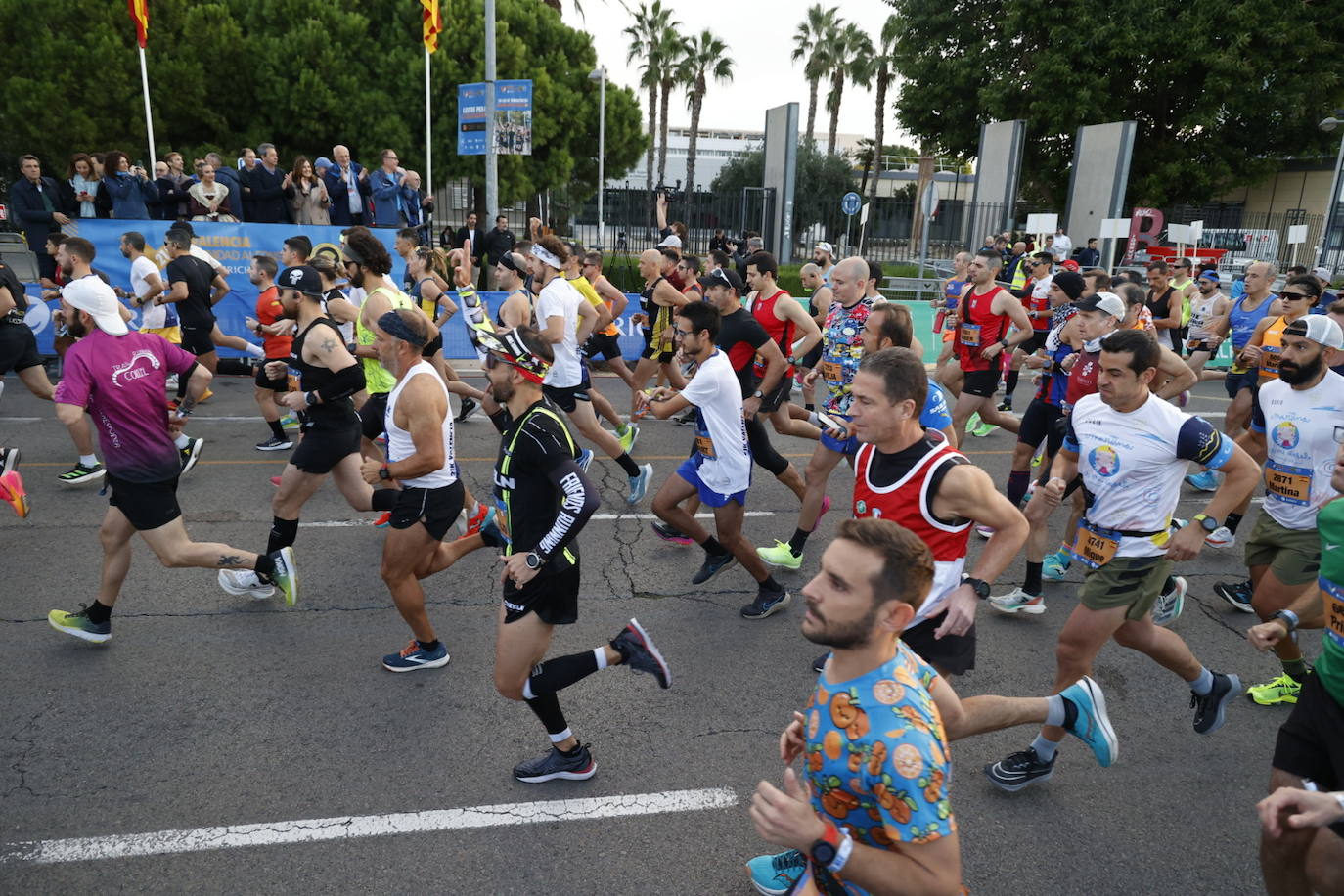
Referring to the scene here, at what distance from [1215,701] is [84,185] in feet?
51.6

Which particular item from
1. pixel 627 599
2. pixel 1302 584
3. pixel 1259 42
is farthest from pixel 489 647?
pixel 1259 42

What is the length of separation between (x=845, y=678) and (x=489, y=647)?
136 inches

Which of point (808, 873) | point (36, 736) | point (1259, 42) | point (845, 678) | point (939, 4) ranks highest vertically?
point (939, 4)

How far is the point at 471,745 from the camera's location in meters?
4.31

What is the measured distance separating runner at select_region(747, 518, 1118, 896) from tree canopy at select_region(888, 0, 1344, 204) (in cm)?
2926

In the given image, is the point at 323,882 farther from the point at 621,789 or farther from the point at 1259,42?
the point at 1259,42

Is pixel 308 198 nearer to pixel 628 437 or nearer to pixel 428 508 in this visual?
pixel 628 437

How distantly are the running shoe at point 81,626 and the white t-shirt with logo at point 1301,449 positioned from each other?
664cm

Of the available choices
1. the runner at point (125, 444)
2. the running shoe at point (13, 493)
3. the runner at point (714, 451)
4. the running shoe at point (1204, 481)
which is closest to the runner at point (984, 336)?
the running shoe at point (1204, 481)

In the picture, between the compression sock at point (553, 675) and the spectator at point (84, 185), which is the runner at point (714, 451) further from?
the spectator at point (84, 185)

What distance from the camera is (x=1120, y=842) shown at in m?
3.76

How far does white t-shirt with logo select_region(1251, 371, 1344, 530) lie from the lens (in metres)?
4.78

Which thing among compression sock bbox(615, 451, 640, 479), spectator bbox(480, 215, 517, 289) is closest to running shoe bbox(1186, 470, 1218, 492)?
compression sock bbox(615, 451, 640, 479)

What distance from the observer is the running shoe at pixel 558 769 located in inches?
159
